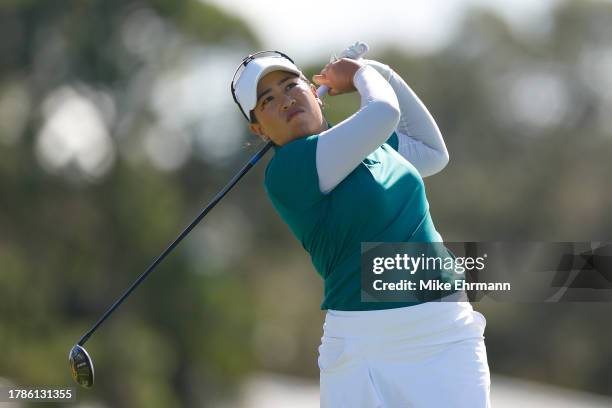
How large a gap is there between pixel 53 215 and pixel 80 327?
1597mm

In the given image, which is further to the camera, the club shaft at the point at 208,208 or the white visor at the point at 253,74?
the club shaft at the point at 208,208

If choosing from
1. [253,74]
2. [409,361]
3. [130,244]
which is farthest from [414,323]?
[130,244]

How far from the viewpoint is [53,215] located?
15.1 meters

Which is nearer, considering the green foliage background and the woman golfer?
the woman golfer

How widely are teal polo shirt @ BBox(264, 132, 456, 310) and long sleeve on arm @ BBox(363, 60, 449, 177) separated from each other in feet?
1.20

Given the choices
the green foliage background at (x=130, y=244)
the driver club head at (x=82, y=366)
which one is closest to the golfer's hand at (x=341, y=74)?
the driver club head at (x=82, y=366)

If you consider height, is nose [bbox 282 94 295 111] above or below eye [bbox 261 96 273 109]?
below

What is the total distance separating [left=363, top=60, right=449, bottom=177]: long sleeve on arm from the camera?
326 centimetres

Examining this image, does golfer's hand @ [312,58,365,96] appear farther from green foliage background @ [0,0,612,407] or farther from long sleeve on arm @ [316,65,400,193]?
green foliage background @ [0,0,612,407]

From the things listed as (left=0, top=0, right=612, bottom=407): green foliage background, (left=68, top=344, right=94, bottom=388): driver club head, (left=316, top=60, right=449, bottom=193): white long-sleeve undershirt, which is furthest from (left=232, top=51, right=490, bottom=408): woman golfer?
(left=0, top=0, right=612, bottom=407): green foliage background

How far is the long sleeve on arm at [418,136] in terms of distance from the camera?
128 inches

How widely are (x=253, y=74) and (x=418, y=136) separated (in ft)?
1.92

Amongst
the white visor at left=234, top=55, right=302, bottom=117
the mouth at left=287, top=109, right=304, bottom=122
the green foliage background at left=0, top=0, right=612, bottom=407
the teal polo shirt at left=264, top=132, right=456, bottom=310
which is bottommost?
the teal polo shirt at left=264, top=132, right=456, bottom=310

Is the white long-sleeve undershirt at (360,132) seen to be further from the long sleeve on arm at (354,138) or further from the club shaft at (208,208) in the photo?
the club shaft at (208,208)
